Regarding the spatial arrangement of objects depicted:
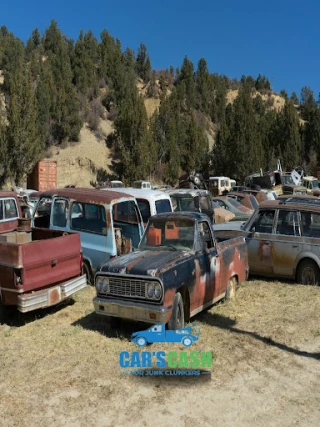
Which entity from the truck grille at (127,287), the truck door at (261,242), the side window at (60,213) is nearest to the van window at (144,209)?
the side window at (60,213)

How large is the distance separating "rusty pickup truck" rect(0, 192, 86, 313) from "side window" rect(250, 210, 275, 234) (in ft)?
14.0

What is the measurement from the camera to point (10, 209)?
9.99 m

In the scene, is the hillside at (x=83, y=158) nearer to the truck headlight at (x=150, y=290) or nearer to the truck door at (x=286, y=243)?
the truck door at (x=286, y=243)

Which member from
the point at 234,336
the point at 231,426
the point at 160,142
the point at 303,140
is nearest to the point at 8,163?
the point at 160,142

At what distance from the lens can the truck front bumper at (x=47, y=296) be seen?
620 cm

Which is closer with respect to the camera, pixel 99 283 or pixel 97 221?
pixel 99 283

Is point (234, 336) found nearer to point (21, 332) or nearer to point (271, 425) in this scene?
point (271, 425)

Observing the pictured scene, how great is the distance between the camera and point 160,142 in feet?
144

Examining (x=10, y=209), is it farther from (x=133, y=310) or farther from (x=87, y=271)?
(x=133, y=310)

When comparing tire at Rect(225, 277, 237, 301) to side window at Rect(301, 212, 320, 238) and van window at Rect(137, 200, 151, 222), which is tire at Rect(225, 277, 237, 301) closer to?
side window at Rect(301, 212, 320, 238)

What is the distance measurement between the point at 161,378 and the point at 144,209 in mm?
5844

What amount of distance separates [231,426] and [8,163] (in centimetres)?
2919

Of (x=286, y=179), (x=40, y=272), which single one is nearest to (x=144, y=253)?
(x=40, y=272)

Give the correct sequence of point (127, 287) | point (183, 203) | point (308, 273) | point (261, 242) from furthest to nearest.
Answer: point (183, 203), point (261, 242), point (308, 273), point (127, 287)
